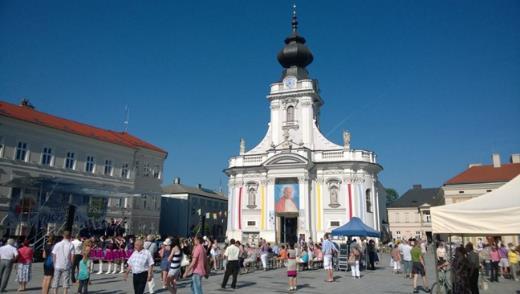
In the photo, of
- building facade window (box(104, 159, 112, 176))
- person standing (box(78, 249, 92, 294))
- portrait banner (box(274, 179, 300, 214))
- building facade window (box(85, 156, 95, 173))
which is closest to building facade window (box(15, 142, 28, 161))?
building facade window (box(85, 156, 95, 173))

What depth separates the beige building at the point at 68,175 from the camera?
24594 mm

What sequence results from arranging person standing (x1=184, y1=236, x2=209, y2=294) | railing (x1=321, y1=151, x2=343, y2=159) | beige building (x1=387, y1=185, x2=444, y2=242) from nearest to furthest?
1. person standing (x1=184, y1=236, x2=209, y2=294)
2. railing (x1=321, y1=151, x2=343, y2=159)
3. beige building (x1=387, y1=185, x2=444, y2=242)

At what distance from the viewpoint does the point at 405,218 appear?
64062 millimetres

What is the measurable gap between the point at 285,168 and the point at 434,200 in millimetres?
39879

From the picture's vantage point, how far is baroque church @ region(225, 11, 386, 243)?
36.4 meters

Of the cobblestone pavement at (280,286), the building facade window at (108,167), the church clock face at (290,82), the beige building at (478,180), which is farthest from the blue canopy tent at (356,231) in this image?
the beige building at (478,180)

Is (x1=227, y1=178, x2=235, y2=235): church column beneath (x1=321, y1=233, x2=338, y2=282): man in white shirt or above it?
above

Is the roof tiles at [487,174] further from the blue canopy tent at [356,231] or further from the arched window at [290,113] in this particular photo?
the blue canopy tent at [356,231]

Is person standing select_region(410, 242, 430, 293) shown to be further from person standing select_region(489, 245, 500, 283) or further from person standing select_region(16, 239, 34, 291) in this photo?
person standing select_region(16, 239, 34, 291)

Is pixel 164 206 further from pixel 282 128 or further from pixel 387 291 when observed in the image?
pixel 387 291

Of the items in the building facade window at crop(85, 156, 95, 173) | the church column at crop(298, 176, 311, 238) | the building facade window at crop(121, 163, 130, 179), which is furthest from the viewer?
the building facade window at crop(121, 163, 130, 179)

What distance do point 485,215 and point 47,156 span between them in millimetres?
32111

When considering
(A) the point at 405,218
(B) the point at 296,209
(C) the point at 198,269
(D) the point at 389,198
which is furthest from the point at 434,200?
(C) the point at 198,269

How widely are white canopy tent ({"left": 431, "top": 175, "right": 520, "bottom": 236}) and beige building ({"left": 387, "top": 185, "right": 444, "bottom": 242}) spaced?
56.0 m
